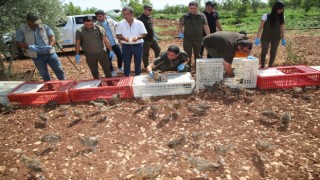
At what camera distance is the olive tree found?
702 centimetres

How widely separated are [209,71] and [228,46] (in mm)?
674

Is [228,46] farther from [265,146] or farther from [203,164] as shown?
[203,164]

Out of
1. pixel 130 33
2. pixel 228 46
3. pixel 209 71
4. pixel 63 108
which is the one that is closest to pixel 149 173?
pixel 63 108

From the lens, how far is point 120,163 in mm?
3357

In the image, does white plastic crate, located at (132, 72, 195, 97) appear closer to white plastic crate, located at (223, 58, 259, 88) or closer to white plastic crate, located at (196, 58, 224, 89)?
white plastic crate, located at (196, 58, 224, 89)

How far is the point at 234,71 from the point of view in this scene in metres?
5.43

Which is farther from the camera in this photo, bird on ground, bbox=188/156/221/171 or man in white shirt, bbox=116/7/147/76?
man in white shirt, bbox=116/7/147/76

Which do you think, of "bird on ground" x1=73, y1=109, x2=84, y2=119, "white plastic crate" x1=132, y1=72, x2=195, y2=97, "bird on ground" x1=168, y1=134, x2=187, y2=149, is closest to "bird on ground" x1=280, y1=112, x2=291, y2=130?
"bird on ground" x1=168, y1=134, x2=187, y2=149

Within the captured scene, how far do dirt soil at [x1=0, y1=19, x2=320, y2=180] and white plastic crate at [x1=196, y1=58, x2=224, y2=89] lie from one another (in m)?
0.28

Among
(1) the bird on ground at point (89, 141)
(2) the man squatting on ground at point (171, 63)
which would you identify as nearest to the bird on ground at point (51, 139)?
(1) the bird on ground at point (89, 141)

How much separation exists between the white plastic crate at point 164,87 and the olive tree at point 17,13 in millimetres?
4689

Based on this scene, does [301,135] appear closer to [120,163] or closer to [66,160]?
[120,163]

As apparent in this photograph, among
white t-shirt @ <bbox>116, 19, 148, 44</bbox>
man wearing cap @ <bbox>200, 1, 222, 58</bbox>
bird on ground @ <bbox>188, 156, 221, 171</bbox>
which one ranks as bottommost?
bird on ground @ <bbox>188, 156, 221, 171</bbox>

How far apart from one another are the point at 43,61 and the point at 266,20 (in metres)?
5.60
